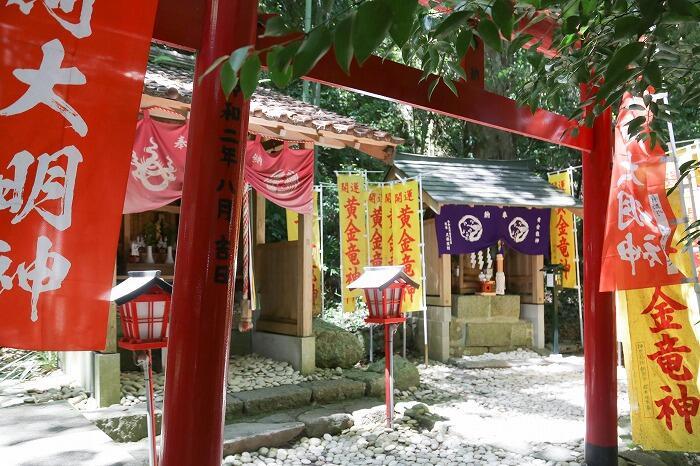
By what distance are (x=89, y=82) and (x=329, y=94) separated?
50.0ft

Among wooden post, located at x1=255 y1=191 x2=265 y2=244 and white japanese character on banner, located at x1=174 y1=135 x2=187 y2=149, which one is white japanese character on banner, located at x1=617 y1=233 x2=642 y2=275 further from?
wooden post, located at x1=255 y1=191 x2=265 y2=244

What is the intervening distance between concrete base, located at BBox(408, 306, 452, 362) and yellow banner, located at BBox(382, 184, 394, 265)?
184 cm

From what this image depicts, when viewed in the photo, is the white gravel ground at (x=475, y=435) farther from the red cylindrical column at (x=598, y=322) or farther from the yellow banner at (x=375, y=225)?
the yellow banner at (x=375, y=225)

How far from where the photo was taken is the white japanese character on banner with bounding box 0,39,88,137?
2.21m

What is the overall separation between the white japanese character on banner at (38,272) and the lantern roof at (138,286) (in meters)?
1.44

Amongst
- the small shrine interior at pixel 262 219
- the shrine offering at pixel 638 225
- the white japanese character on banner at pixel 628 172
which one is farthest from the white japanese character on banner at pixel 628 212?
the small shrine interior at pixel 262 219

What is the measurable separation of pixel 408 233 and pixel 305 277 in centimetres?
296

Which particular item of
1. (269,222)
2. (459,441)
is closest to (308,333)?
(459,441)

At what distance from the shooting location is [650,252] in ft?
14.6

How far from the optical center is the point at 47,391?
6391 millimetres

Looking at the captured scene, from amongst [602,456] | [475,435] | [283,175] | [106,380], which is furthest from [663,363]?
[106,380]

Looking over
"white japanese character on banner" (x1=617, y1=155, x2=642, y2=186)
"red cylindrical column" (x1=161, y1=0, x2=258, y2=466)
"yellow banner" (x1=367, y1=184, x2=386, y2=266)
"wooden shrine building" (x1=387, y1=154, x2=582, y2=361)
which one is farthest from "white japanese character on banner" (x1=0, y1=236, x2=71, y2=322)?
"wooden shrine building" (x1=387, y1=154, x2=582, y2=361)

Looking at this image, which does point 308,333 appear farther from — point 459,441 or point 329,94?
point 329,94

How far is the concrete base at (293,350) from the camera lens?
778 centimetres
